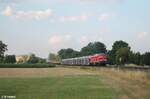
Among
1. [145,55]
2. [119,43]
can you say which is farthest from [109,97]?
[119,43]

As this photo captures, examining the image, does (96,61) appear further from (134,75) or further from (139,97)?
(139,97)

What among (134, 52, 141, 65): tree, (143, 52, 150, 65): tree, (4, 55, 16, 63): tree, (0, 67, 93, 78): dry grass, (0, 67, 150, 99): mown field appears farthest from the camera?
(4, 55, 16, 63): tree

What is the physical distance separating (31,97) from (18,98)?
878 millimetres

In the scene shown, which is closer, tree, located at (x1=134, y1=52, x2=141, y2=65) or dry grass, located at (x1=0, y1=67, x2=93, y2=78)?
dry grass, located at (x1=0, y1=67, x2=93, y2=78)

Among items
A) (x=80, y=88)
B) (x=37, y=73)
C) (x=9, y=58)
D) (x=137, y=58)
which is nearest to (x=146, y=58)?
(x=137, y=58)

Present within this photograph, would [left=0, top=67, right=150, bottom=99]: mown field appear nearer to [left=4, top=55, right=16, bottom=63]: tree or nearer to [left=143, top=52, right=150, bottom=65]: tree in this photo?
[left=143, top=52, right=150, bottom=65]: tree

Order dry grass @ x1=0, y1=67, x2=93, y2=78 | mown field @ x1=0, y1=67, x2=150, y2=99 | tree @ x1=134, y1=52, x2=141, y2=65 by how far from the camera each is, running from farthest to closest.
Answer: tree @ x1=134, y1=52, x2=141, y2=65, dry grass @ x1=0, y1=67, x2=93, y2=78, mown field @ x1=0, y1=67, x2=150, y2=99

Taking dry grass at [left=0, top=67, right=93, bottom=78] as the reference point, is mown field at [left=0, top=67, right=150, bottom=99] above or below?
below

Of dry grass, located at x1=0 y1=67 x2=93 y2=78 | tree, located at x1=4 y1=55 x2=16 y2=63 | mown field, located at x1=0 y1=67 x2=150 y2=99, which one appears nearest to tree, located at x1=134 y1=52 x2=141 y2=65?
dry grass, located at x1=0 y1=67 x2=93 y2=78

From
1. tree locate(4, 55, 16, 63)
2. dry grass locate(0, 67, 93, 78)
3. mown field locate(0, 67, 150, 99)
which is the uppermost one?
tree locate(4, 55, 16, 63)

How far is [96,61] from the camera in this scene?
89.6 m

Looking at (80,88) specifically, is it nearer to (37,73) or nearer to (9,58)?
(37,73)

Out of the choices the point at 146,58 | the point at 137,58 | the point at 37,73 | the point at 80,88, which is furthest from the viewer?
the point at 137,58

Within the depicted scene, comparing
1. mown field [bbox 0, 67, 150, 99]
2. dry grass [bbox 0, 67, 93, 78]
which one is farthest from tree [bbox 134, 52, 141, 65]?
mown field [bbox 0, 67, 150, 99]
